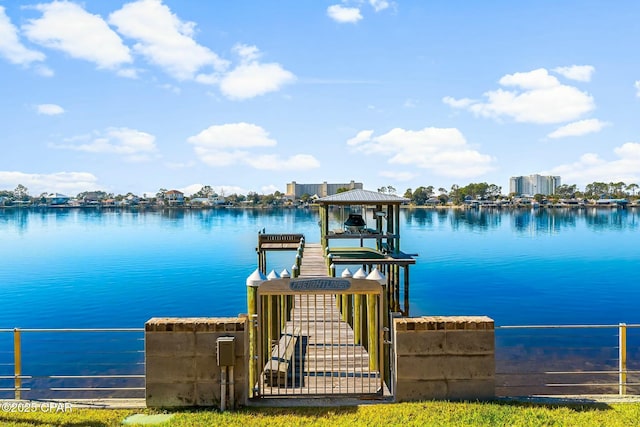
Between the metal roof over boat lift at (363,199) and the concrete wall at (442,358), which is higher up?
the metal roof over boat lift at (363,199)

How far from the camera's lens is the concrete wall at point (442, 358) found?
263 inches

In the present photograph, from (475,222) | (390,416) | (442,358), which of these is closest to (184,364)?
(390,416)

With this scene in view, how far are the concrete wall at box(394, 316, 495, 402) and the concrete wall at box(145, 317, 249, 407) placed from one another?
2.44 m

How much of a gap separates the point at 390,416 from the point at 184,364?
3016 millimetres

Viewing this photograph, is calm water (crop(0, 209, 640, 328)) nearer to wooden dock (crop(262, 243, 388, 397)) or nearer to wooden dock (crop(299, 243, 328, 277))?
wooden dock (crop(299, 243, 328, 277))

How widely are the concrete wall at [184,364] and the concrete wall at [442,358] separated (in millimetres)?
2438

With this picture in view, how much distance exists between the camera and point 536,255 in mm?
52344

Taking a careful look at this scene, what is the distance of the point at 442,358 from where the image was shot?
6688 mm

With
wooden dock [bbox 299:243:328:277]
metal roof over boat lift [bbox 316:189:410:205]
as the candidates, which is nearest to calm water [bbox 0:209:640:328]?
wooden dock [bbox 299:243:328:277]

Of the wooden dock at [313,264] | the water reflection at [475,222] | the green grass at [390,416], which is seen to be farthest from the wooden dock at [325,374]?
the water reflection at [475,222]

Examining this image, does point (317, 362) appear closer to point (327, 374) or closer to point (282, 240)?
point (327, 374)

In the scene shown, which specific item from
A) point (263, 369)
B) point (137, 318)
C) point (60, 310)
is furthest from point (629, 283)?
point (60, 310)

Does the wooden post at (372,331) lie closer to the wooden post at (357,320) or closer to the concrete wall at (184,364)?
the wooden post at (357,320)

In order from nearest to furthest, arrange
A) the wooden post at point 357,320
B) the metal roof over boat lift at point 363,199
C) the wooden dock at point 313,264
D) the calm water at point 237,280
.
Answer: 1. the wooden post at point 357,320
2. the wooden dock at point 313,264
3. the metal roof over boat lift at point 363,199
4. the calm water at point 237,280
